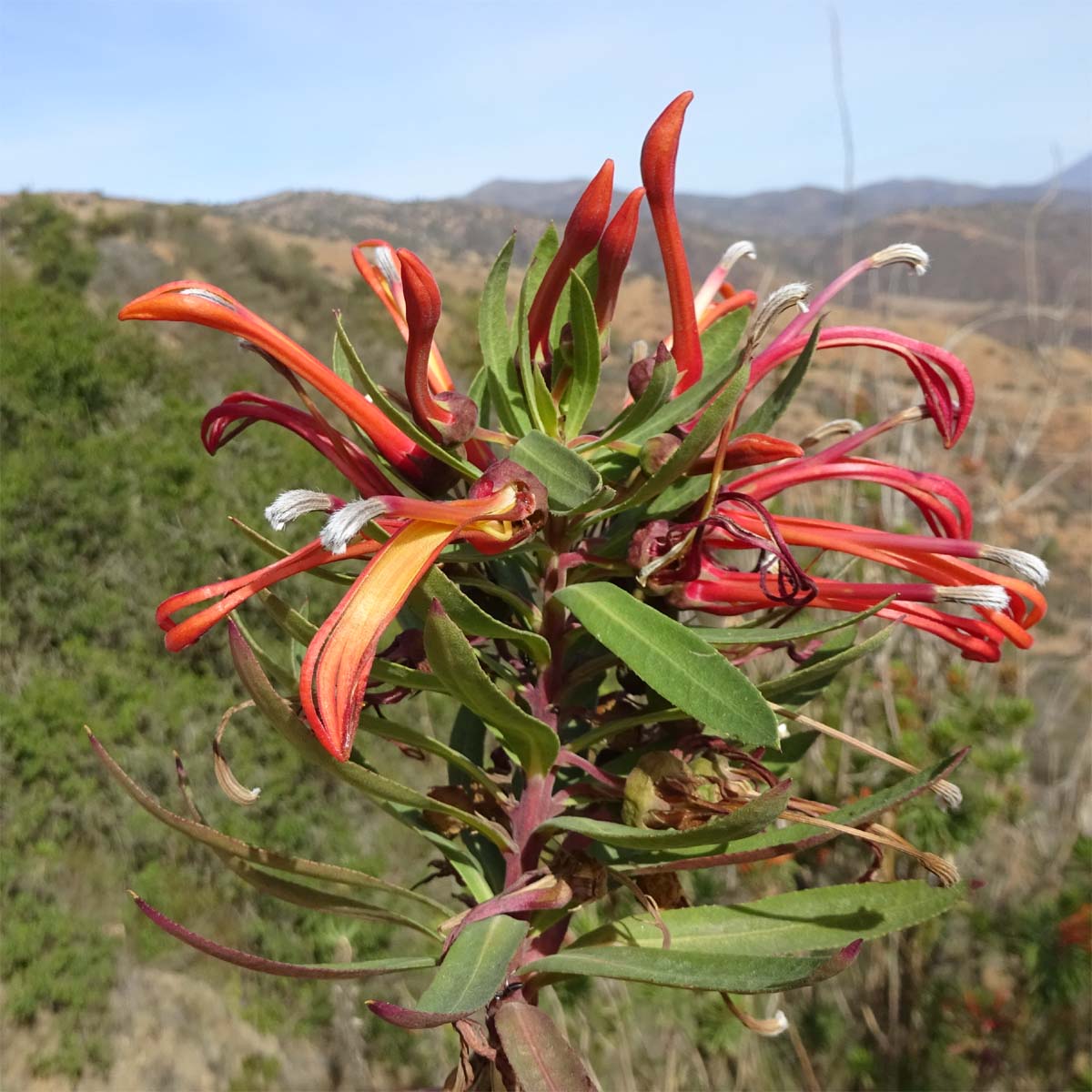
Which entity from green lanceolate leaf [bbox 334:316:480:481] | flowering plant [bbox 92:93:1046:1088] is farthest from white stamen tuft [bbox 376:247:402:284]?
green lanceolate leaf [bbox 334:316:480:481]

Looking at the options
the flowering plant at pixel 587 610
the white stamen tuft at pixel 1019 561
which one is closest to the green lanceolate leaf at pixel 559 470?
the flowering plant at pixel 587 610

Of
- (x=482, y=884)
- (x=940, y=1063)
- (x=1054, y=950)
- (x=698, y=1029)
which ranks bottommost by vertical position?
(x=940, y=1063)

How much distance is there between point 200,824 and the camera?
2.42ft

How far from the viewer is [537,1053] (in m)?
0.64

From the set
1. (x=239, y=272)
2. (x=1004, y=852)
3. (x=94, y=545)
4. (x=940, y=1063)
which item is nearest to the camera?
(x=940, y=1063)

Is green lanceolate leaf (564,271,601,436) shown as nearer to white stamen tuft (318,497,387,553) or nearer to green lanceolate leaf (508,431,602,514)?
green lanceolate leaf (508,431,602,514)

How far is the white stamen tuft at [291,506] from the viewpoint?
56cm

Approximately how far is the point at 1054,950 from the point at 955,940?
2.53 feet

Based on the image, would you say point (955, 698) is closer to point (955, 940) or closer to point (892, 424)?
point (955, 940)

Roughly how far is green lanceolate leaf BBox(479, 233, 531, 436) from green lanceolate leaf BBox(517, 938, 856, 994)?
17.6 inches

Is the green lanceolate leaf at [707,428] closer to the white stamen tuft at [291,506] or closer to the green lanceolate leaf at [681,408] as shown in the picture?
the green lanceolate leaf at [681,408]

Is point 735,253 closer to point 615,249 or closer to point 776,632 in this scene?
point 615,249

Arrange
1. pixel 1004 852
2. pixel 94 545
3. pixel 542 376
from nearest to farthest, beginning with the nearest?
1. pixel 542 376
2. pixel 1004 852
3. pixel 94 545

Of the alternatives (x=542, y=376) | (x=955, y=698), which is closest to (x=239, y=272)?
(x=955, y=698)
